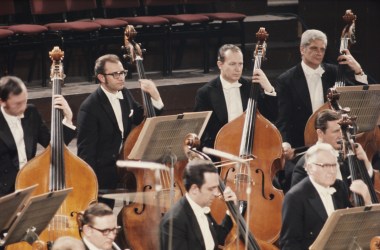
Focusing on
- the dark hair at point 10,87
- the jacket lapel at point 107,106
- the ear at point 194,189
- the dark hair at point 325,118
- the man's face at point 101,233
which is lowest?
A: the man's face at point 101,233

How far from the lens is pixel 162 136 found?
5043 millimetres

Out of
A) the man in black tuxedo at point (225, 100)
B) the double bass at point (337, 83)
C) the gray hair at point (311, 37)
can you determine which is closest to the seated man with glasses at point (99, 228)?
the man in black tuxedo at point (225, 100)

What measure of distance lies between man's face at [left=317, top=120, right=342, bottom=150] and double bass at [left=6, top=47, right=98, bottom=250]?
1.33 m

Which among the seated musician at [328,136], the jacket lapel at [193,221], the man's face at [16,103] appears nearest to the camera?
the jacket lapel at [193,221]

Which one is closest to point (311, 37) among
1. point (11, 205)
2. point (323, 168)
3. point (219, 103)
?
point (219, 103)

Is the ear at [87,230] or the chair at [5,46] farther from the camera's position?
the chair at [5,46]

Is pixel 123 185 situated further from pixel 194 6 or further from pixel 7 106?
pixel 194 6

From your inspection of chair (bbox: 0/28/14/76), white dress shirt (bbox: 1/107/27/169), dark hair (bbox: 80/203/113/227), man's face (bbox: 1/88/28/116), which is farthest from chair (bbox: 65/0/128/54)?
dark hair (bbox: 80/203/113/227)

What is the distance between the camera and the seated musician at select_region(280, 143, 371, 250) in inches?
180

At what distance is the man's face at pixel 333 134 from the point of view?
5.14 m

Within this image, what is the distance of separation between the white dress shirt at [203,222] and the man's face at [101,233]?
0.54m

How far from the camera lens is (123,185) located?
5.29m

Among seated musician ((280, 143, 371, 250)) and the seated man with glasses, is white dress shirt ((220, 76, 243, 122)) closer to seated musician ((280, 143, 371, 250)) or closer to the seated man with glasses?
seated musician ((280, 143, 371, 250))

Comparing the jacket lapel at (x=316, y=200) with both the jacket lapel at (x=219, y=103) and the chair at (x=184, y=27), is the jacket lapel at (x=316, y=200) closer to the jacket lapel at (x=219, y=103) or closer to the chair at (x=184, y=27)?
Answer: the jacket lapel at (x=219, y=103)
